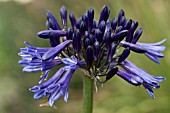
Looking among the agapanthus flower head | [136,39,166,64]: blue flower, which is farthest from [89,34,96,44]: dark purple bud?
[136,39,166,64]: blue flower

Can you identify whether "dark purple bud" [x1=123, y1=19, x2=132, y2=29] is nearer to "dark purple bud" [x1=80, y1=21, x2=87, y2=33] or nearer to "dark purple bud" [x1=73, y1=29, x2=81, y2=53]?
"dark purple bud" [x1=80, y1=21, x2=87, y2=33]

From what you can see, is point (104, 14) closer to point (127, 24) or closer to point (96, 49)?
point (127, 24)

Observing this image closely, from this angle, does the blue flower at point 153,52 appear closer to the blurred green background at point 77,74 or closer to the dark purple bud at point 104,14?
the dark purple bud at point 104,14

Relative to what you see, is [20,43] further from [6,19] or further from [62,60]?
[62,60]

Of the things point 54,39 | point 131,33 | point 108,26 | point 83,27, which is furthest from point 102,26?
point 54,39

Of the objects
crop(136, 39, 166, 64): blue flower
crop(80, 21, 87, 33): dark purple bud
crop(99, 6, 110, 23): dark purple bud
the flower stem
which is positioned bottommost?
the flower stem
